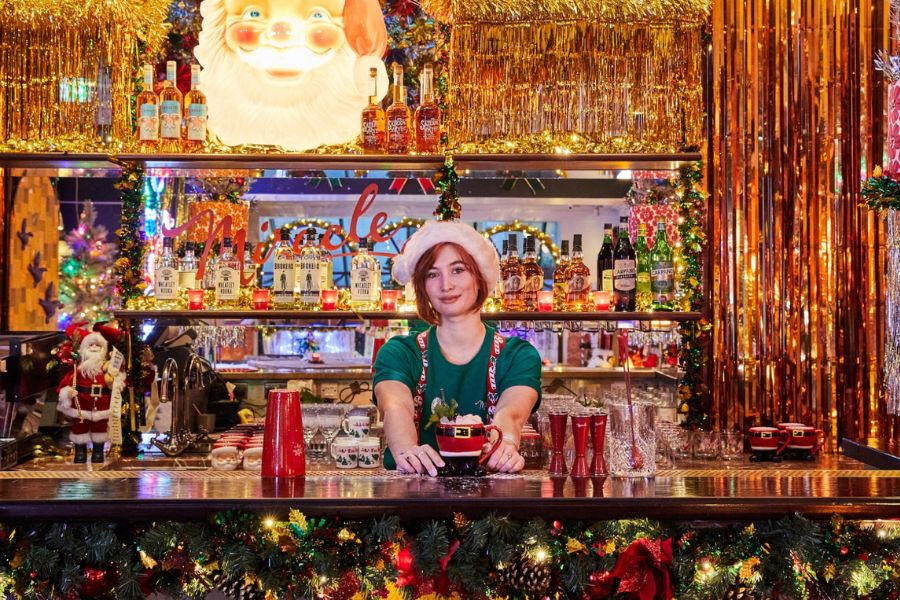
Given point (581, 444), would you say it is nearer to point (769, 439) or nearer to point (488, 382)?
point (488, 382)

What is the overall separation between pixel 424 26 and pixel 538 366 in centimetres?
170

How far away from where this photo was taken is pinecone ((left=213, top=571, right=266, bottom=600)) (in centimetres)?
197

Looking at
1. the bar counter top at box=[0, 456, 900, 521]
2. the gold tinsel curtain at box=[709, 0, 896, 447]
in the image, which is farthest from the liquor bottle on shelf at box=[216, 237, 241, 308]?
the gold tinsel curtain at box=[709, 0, 896, 447]

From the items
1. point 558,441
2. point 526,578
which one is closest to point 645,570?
point 526,578

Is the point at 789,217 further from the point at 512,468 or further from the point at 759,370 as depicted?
the point at 512,468

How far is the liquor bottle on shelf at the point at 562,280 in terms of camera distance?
3490mm

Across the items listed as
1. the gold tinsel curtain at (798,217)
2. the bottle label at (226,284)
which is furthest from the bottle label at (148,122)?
the gold tinsel curtain at (798,217)

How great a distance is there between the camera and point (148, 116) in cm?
340

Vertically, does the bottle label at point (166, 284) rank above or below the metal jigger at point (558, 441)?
above

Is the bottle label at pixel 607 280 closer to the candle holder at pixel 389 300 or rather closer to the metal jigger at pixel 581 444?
the candle holder at pixel 389 300

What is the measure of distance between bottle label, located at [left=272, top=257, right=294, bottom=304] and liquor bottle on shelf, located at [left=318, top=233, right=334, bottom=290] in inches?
4.4

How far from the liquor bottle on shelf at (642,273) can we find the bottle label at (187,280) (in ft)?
5.56

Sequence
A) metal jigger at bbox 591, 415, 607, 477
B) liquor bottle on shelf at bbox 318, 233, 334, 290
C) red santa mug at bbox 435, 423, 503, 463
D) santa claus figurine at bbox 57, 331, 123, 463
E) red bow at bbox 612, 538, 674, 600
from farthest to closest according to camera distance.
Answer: liquor bottle on shelf at bbox 318, 233, 334, 290 < santa claus figurine at bbox 57, 331, 123, 463 < metal jigger at bbox 591, 415, 607, 477 < red santa mug at bbox 435, 423, 503, 463 < red bow at bbox 612, 538, 674, 600

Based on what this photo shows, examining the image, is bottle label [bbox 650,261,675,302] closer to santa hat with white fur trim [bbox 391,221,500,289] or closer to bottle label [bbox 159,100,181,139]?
santa hat with white fur trim [bbox 391,221,500,289]
